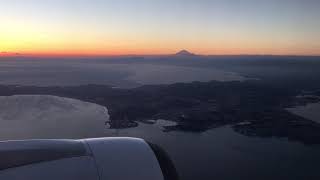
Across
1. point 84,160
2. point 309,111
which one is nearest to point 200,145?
point 309,111

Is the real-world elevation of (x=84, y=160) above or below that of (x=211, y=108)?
above

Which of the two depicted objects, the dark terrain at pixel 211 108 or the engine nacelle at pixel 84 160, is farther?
the dark terrain at pixel 211 108

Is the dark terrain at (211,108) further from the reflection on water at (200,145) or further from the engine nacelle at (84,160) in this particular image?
the engine nacelle at (84,160)

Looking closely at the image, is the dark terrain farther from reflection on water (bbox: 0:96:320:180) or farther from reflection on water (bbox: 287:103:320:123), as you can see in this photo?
reflection on water (bbox: 0:96:320:180)

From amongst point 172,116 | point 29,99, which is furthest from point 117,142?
point 29,99

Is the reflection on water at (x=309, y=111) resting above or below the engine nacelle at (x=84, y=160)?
below

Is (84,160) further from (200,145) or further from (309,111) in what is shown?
(309,111)

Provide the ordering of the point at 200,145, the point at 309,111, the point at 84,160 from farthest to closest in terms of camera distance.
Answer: the point at 309,111 < the point at 200,145 < the point at 84,160

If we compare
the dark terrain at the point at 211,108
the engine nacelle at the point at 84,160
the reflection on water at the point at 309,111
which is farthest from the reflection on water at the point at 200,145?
the engine nacelle at the point at 84,160
